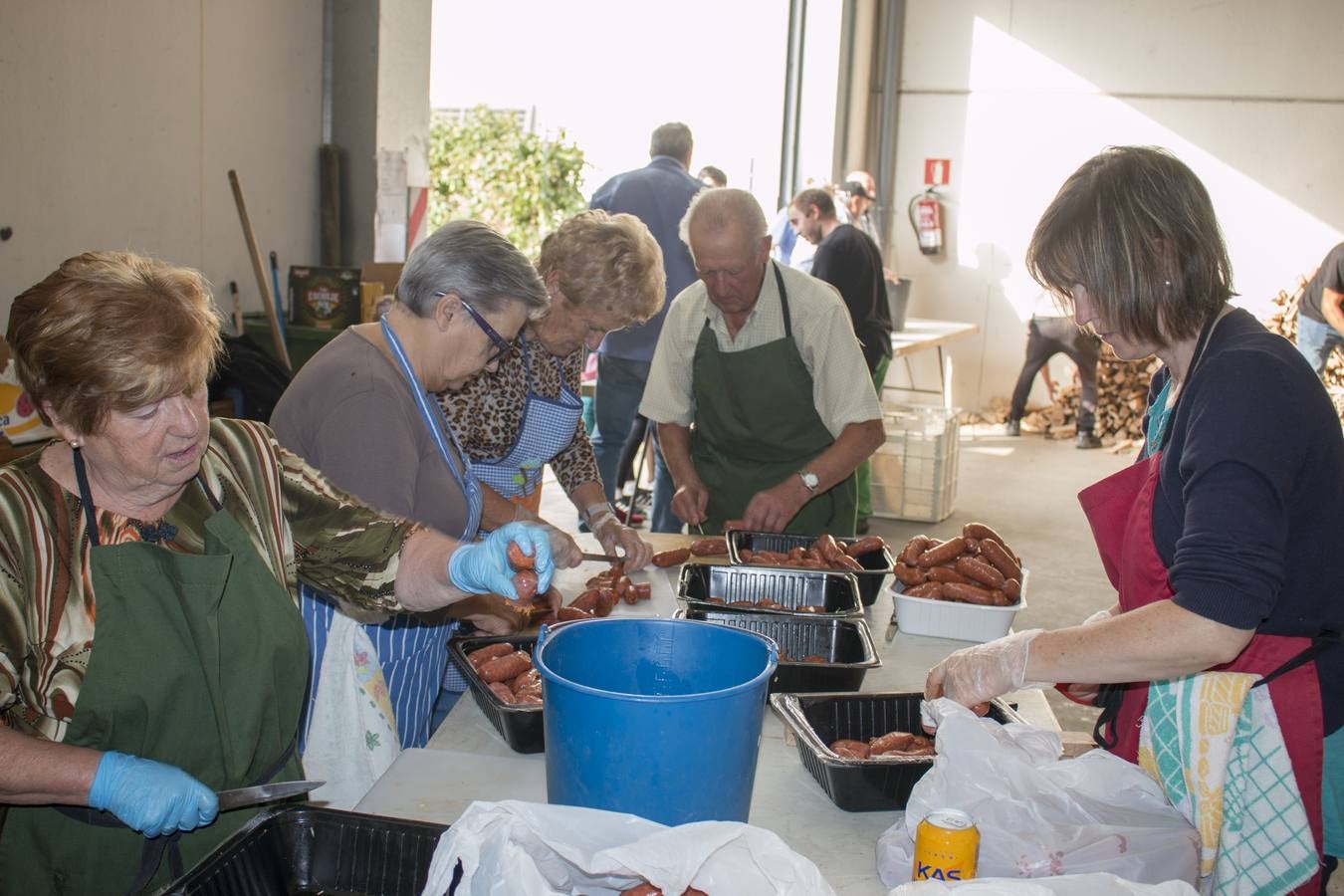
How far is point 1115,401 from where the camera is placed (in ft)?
39.0

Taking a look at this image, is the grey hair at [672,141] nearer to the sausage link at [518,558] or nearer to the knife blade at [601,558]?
the knife blade at [601,558]

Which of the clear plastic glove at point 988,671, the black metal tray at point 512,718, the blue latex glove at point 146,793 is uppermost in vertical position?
the clear plastic glove at point 988,671

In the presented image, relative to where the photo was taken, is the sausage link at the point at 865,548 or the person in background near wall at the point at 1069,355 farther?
the person in background near wall at the point at 1069,355

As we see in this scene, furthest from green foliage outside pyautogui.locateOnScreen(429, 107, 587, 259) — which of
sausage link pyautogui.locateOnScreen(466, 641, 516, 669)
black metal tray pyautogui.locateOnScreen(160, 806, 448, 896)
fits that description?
black metal tray pyautogui.locateOnScreen(160, 806, 448, 896)

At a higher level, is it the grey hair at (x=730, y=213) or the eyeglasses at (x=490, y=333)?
the grey hair at (x=730, y=213)

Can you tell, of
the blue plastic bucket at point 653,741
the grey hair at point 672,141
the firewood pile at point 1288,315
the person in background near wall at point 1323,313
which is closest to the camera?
the blue plastic bucket at point 653,741

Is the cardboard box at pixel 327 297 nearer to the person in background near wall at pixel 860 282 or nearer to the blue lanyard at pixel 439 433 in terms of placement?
the blue lanyard at pixel 439 433

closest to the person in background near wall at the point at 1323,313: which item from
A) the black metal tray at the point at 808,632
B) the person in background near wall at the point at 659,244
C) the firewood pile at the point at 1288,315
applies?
the firewood pile at the point at 1288,315

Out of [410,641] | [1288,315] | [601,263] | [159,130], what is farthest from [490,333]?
[1288,315]

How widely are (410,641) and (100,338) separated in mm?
1177

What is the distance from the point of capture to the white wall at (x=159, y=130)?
4.27 meters

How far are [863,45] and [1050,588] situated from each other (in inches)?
298

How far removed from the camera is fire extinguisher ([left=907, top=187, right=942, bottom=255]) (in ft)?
41.5

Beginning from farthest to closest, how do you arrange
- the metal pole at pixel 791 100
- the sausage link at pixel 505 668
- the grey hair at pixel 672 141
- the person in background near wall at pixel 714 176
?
the metal pole at pixel 791 100 < the person in background near wall at pixel 714 176 < the grey hair at pixel 672 141 < the sausage link at pixel 505 668
